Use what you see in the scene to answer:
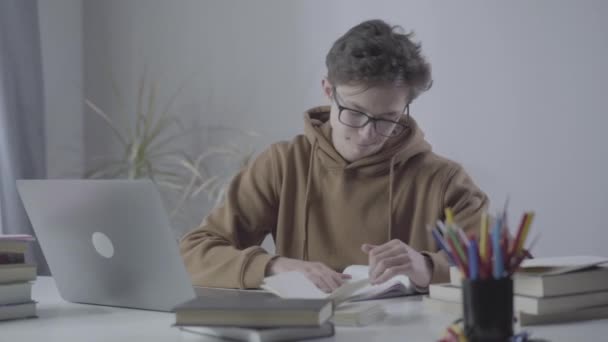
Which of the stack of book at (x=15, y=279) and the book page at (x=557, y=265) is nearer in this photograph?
the book page at (x=557, y=265)

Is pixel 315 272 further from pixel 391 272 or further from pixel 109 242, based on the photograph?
pixel 109 242

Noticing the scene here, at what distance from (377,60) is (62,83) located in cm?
216

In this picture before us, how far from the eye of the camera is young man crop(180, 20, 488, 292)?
6.04ft

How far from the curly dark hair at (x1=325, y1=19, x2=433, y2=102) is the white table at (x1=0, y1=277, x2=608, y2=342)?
0.58 meters

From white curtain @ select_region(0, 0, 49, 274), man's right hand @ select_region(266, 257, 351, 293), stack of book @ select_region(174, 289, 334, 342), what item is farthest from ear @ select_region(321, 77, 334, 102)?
white curtain @ select_region(0, 0, 49, 274)

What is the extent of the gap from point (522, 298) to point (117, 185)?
651mm

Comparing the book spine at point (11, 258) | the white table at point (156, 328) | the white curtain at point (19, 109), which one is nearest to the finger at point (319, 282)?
the white table at point (156, 328)

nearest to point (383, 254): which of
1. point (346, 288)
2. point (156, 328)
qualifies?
point (346, 288)

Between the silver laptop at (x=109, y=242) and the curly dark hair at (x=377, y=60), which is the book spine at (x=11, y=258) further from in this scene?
the curly dark hair at (x=377, y=60)

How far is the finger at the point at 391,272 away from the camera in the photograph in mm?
1440

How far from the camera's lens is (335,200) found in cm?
199

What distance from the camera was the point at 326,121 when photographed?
214cm

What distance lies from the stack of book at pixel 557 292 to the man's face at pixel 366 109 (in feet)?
2.15

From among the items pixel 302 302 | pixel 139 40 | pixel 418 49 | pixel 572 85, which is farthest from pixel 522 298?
pixel 139 40
